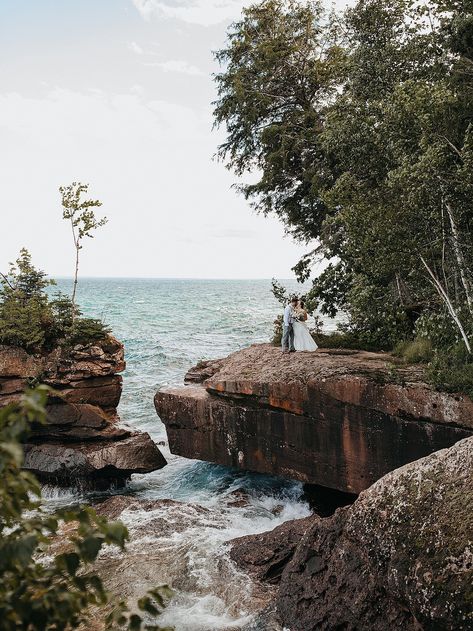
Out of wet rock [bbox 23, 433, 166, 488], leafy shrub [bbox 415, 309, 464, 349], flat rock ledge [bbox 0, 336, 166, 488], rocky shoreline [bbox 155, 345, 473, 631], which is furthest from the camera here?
flat rock ledge [bbox 0, 336, 166, 488]

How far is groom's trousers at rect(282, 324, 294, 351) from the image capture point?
14.8 metres

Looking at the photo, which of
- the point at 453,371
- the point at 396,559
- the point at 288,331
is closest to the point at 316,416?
the point at 453,371

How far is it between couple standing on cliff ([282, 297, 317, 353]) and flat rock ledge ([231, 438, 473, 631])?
737cm

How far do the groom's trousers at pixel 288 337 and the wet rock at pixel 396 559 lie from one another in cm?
731

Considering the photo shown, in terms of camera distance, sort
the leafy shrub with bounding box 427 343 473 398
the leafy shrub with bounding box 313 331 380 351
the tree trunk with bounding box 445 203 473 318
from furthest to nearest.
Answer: the leafy shrub with bounding box 313 331 380 351, the tree trunk with bounding box 445 203 473 318, the leafy shrub with bounding box 427 343 473 398

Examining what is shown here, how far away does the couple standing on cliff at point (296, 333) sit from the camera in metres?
14.9

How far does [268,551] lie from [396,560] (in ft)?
12.7

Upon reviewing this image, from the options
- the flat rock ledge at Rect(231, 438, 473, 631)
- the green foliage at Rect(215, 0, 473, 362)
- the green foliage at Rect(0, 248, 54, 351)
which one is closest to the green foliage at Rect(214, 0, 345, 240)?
the green foliage at Rect(215, 0, 473, 362)

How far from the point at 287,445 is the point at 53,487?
7.11 m

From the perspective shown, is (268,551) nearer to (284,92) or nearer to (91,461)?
(91,461)

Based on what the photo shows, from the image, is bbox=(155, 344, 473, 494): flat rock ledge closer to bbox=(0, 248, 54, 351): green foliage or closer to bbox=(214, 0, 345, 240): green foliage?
bbox=(0, 248, 54, 351): green foliage

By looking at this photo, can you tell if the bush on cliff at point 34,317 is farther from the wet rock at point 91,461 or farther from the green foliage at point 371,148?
the green foliage at point 371,148

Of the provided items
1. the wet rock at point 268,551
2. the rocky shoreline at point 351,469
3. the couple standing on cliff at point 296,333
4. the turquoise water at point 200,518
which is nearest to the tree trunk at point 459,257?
the rocky shoreline at point 351,469

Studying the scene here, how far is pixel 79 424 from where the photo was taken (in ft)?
49.7
